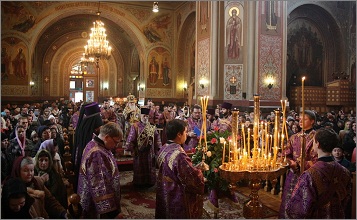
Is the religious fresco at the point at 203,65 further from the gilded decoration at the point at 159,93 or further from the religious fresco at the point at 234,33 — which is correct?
the gilded decoration at the point at 159,93

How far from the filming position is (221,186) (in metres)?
5.03

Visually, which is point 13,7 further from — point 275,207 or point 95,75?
point 275,207

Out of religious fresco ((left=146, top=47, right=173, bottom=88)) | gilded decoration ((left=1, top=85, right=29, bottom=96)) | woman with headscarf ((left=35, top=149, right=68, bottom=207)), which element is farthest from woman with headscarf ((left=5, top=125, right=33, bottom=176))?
religious fresco ((left=146, top=47, right=173, bottom=88))

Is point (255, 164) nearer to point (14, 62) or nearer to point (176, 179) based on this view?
point (176, 179)

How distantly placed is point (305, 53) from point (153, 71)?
35.1 feet

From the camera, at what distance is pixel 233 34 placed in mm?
14203

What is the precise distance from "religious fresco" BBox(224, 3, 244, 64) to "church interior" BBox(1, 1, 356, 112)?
0.05 m

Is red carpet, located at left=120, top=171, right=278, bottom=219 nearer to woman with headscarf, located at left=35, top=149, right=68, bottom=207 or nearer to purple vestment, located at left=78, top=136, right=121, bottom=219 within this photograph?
woman with headscarf, located at left=35, top=149, right=68, bottom=207

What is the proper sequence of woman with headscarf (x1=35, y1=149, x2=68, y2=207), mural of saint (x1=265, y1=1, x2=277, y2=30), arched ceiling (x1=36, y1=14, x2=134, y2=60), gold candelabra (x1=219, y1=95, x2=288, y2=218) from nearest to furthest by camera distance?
gold candelabra (x1=219, y1=95, x2=288, y2=218), woman with headscarf (x1=35, y1=149, x2=68, y2=207), mural of saint (x1=265, y1=1, x2=277, y2=30), arched ceiling (x1=36, y1=14, x2=134, y2=60)

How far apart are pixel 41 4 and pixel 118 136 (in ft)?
65.1

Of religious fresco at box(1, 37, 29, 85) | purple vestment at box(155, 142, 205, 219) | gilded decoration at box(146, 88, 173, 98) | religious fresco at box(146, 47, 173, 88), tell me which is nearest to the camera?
purple vestment at box(155, 142, 205, 219)

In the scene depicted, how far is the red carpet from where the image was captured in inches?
199

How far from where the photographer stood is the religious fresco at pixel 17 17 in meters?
19.0

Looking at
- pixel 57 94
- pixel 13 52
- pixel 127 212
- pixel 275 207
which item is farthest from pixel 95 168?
pixel 57 94
